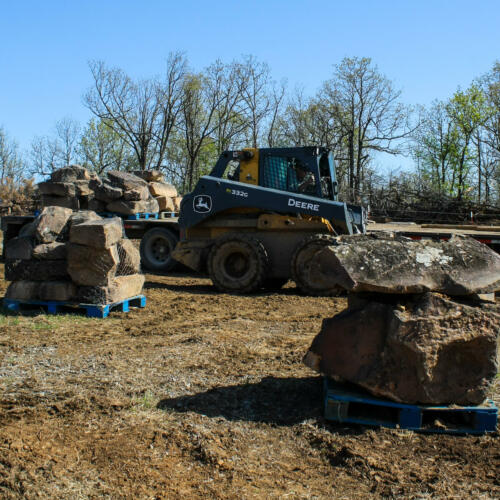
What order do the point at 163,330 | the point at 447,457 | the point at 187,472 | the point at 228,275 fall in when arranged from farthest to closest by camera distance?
the point at 228,275 < the point at 163,330 < the point at 447,457 < the point at 187,472

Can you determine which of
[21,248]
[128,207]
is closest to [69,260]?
[21,248]

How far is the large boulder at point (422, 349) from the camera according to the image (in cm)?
442

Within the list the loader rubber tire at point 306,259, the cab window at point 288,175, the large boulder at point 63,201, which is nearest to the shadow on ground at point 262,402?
the loader rubber tire at point 306,259

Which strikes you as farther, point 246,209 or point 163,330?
point 246,209

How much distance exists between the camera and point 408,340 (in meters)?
4.41

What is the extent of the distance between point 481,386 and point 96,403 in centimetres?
300

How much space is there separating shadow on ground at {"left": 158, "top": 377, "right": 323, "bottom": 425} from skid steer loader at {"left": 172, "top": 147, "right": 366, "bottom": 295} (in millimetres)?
5475

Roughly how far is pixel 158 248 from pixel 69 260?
655 centimetres

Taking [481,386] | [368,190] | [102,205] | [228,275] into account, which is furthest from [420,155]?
[481,386]

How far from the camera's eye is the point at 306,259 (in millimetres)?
10812

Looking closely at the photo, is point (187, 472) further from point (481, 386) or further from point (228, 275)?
point (228, 275)

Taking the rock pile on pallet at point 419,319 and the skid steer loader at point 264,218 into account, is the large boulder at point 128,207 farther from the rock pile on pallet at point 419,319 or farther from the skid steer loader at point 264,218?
the rock pile on pallet at point 419,319

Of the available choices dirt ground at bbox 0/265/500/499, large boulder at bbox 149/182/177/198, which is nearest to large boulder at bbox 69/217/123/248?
dirt ground at bbox 0/265/500/499

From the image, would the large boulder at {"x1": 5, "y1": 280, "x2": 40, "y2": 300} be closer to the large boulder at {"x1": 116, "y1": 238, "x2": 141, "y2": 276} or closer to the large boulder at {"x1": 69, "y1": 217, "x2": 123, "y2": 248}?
the large boulder at {"x1": 69, "y1": 217, "x2": 123, "y2": 248}
